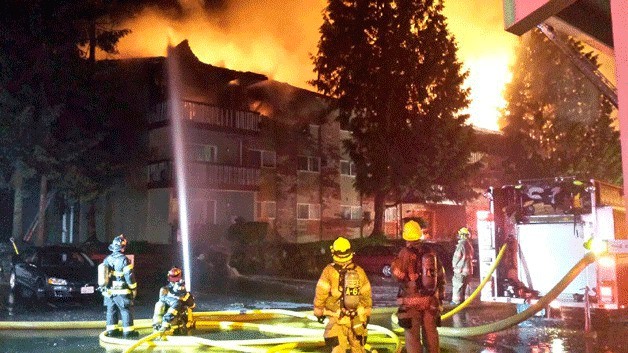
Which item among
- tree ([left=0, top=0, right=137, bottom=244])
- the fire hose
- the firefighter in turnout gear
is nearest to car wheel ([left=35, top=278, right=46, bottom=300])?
the fire hose

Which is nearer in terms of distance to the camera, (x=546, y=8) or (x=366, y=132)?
(x=546, y=8)

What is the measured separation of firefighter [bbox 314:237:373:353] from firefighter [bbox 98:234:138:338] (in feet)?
12.9

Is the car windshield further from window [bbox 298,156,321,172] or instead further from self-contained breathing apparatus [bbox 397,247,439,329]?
window [bbox 298,156,321,172]

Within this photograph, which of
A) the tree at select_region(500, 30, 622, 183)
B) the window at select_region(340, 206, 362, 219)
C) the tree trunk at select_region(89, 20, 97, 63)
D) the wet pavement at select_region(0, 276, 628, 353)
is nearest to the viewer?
the wet pavement at select_region(0, 276, 628, 353)

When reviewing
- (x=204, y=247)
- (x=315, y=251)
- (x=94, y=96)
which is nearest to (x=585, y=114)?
(x=315, y=251)

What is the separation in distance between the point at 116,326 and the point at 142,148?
2206 centimetres

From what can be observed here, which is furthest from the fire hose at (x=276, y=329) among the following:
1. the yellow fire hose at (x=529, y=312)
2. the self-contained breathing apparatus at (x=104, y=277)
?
the self-contained breathing apparatus at (x=104, y=277)

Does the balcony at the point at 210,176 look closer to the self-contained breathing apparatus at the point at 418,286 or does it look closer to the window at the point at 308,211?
the window at the point at 308,211

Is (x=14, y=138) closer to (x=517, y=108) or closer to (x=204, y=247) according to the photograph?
(x=204, y=247)

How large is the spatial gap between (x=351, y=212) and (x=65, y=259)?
74.6 feet

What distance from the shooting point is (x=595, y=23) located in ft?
22.1

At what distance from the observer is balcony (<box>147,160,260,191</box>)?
93.9 ft

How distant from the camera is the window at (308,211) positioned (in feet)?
111

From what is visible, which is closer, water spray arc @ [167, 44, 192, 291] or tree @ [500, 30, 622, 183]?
water spray arc @ [167, 44, 192, 291]
